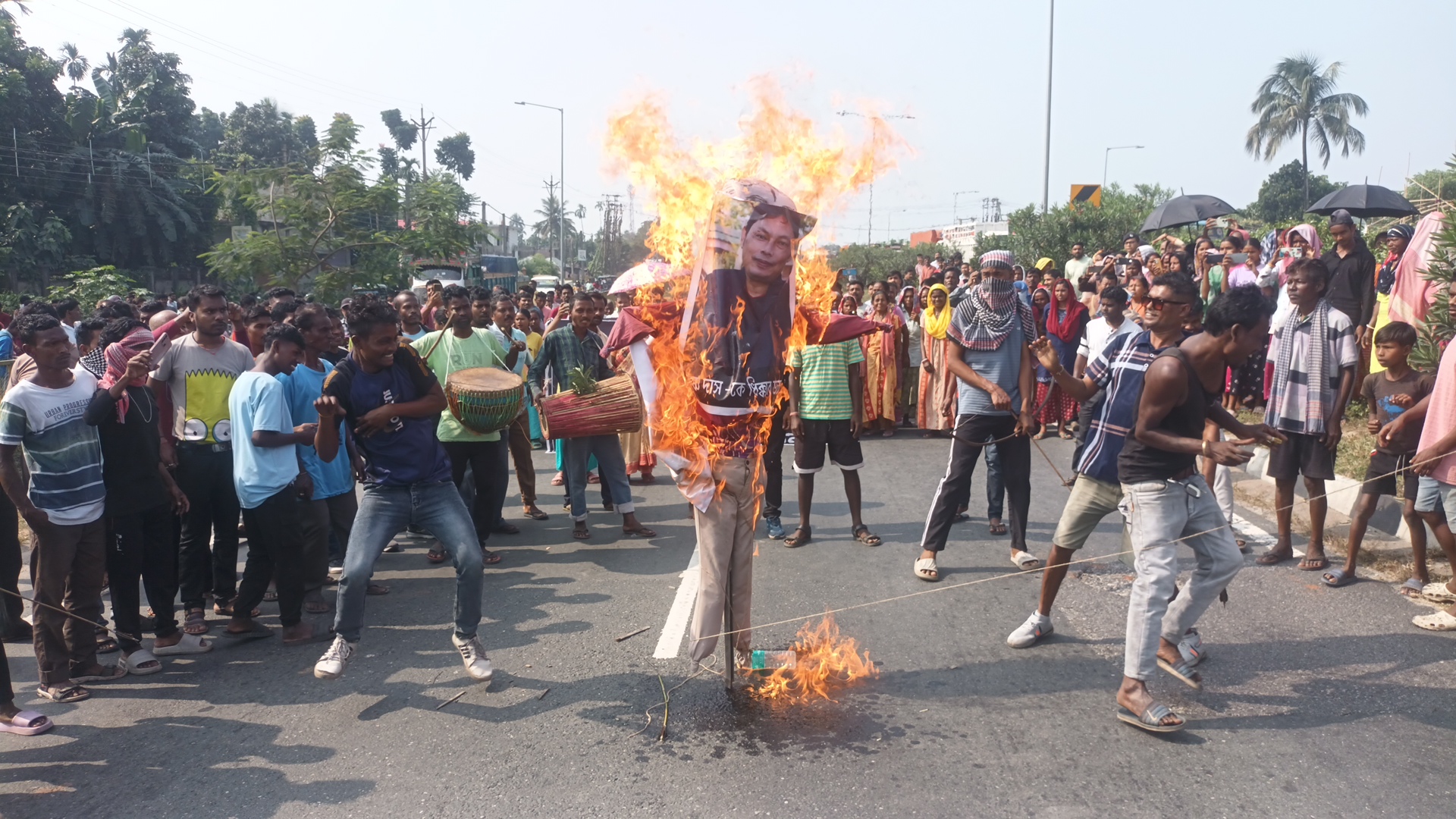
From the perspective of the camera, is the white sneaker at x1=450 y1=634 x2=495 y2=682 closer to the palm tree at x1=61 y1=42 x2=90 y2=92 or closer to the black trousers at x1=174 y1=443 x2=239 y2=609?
the black trousers at x1=174 y1=443 x2=239 y2=609

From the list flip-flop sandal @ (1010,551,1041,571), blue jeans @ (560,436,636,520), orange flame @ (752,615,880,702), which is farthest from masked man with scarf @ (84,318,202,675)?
flip-flop sandal @ (1010,551,1041,571)

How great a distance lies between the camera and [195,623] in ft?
18.6

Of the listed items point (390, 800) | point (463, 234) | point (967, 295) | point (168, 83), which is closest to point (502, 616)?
point (390, 800)

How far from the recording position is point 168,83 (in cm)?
4128

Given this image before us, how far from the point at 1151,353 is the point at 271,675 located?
4847mm

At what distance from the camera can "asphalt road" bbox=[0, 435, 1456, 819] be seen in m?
3.75

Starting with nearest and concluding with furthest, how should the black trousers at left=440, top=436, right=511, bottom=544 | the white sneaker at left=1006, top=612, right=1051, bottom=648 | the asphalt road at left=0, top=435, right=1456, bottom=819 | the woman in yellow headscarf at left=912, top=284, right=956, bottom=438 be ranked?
the asphalt road at left=0, top=435, right=1456, bottom=819 < the white sneaker at left=1006, top=612, right=1051, bottom=648 < the black trousers at left=440, top=436, right=511, bottom=544 < the woman in yellow headscarf at left=912, top=284, right=956, bottom=438

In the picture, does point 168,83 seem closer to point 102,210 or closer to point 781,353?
point 102,210

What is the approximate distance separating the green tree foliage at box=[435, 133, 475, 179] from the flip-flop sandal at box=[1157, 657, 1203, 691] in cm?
Result: 9670

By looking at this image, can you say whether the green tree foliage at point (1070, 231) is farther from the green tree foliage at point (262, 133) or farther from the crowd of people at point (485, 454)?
the green tree foliage at point (262, 133)

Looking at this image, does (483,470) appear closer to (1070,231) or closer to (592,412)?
(592,412)

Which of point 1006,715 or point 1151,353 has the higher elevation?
point 1151,353

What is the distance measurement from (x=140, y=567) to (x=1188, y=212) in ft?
49.8

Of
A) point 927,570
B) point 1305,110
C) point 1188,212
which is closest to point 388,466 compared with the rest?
point 927,570
